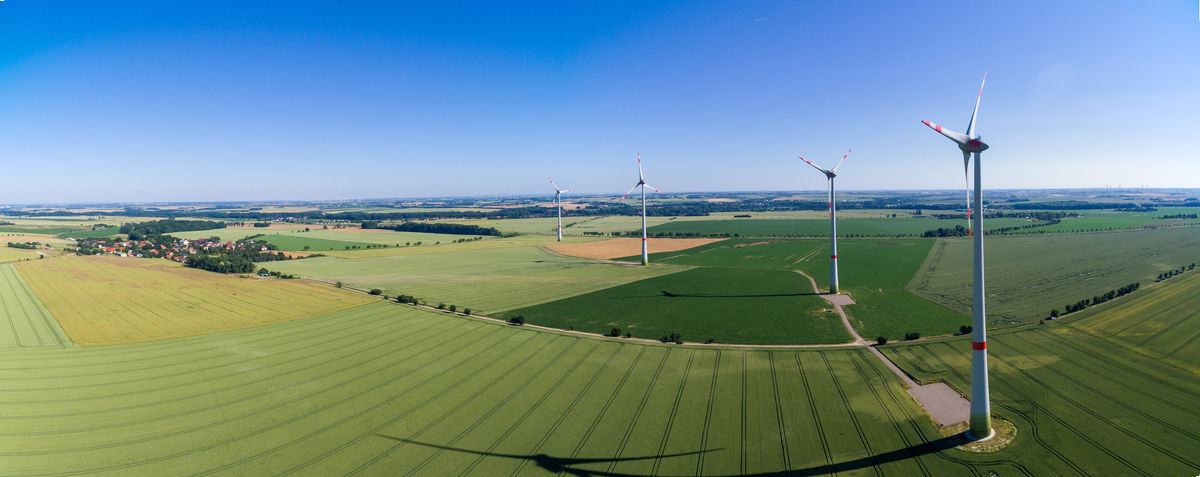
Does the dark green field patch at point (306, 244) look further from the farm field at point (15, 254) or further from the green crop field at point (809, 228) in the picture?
the green crop field at point (809, 228)

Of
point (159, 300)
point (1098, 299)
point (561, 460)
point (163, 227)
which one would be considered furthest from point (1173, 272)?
point (163, 227)

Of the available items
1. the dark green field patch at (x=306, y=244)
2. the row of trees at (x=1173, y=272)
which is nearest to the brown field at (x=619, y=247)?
the dark green field patch at (x=306, y=244)

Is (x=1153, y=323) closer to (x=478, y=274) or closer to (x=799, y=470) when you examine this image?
(x=799, y=470)

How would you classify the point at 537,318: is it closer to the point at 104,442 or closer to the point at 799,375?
the point at 799,375

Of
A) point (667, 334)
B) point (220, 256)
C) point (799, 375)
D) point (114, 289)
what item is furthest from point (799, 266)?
point (220, 256)

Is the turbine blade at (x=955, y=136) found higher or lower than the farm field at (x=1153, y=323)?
higher

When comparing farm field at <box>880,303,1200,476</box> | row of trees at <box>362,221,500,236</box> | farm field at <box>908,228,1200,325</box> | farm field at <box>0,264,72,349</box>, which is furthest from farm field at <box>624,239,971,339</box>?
row of trees at <box>362,221,500,236</box>
